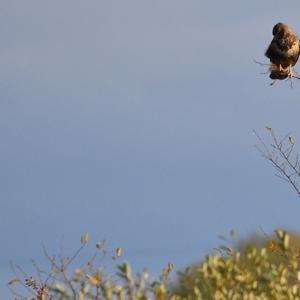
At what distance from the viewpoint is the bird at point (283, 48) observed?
1531cm

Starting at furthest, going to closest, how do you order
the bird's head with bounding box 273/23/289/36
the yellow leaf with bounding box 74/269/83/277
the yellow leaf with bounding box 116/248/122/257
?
the bird's head with bounding box 273/23/289/36, the yellow leaf with bounding box 116/248/122/257, the yellow leaf with bounding box 74/269/83/277

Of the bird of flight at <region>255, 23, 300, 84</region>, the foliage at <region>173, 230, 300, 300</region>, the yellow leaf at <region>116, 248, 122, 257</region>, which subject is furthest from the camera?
the bird of flight at <region>255, 23, 300, 84</region>

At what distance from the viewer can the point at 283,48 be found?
15.6 meters

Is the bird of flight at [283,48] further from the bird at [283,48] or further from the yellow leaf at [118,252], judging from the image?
the yellow leaf at [118,252]

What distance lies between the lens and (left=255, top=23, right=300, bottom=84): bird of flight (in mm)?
15305

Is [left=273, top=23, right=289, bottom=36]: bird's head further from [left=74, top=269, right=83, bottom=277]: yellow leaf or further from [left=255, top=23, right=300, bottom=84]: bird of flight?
[left=74, top=269, right=83, bottom=277]: yellow leaf

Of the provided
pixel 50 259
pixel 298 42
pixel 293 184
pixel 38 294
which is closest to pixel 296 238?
pixel 293 184

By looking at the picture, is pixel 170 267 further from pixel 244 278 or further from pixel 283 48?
pixel 283 48

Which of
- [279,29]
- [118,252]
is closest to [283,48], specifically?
[279,29]

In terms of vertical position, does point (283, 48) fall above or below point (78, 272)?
above

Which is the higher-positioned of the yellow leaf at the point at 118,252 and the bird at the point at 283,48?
the bird at the point at 283,48

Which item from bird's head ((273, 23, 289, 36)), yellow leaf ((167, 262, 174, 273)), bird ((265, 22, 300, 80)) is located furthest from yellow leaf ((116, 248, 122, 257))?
bird's head ((273, 23, 289, 36))

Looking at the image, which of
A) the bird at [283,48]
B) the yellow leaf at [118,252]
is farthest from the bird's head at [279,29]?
the yellow leaf at [118,252]

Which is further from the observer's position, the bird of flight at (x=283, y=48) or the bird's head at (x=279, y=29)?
the bird's head at (x=279, y=29)
